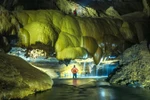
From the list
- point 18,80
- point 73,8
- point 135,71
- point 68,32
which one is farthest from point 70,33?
point 18,80

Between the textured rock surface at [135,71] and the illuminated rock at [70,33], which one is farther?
the illuminated rock at [70,33]

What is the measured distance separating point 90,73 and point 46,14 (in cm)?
787

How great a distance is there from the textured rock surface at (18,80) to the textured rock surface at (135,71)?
6.34m

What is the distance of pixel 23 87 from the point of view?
649 inches

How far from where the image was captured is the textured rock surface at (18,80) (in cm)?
1534

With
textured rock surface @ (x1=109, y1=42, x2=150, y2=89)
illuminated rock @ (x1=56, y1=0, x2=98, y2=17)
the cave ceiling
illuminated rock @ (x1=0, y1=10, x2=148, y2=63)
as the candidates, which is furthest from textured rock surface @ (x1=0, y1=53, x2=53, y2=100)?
illuminated rock @ (x1=56, y1=0, x2=98, y2=17)

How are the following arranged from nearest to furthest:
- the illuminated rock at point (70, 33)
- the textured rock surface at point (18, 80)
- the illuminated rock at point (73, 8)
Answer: the textured rock surface at point (18, 80)
the illuminated rock at point (70, 33)
the illuminated rock at point (73, 8)

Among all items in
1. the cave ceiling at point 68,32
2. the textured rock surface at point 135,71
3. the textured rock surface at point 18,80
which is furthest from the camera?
the cave ceiling at point 68,32

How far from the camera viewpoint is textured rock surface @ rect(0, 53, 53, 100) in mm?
15336

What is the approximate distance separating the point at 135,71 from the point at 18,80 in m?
10.3

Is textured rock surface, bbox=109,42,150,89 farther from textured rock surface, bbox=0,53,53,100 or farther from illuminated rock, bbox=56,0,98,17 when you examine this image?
illuminated rock, bbox=56,0,98,17

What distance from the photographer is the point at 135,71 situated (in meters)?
22.9

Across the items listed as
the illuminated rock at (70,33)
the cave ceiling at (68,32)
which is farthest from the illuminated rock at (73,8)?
the illuminated rock at (70,33)

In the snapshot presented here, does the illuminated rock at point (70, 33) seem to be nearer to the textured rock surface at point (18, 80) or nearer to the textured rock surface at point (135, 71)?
the textured rock surface at point (135, 71)
